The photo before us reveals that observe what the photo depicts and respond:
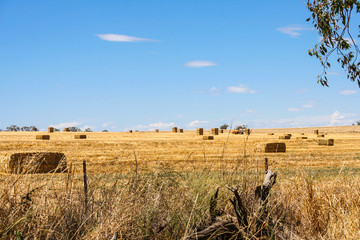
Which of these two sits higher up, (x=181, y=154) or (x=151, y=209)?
(x=151, y=209)

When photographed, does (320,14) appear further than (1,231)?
Yes

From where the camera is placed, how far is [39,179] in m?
6.30

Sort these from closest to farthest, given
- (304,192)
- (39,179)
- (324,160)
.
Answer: (39,179) < (304,192) < (324,160)

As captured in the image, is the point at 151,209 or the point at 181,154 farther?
the point at 181,154

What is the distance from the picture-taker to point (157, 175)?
6.44 metres

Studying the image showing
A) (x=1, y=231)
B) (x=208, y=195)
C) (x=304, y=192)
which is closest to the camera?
(x=1, y=231)

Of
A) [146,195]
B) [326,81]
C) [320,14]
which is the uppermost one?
[320,14]

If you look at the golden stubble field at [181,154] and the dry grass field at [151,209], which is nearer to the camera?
the dry grass field at [151,209]

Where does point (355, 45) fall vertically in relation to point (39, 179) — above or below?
above

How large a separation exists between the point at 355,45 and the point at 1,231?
Answer: 9.94m

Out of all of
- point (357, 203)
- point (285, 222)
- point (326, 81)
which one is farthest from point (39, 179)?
point (326, 81)

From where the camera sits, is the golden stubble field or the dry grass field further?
the golden stubble field

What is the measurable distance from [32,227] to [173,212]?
1.96 metres

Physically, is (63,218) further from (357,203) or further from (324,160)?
(324,160)
